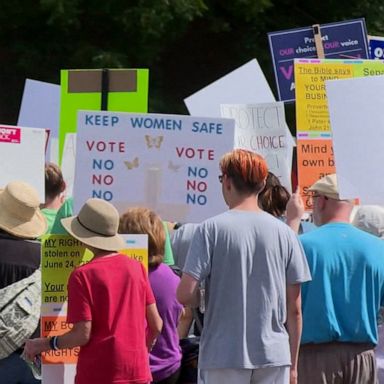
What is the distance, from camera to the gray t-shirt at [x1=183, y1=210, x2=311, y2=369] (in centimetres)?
441

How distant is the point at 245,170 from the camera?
14.7 ft

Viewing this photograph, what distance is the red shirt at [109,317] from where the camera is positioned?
14.1 ft

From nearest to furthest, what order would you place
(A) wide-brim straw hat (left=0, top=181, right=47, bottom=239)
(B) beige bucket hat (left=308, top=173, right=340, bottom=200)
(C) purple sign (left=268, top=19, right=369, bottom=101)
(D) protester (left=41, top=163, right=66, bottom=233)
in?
(A) wide-brim straw hat (left=0, top=181, right=47, bottom=239)
(B) beige bucket hat (left=308, top=173, right=340, bottom=200)
(D) protester (left=41, top=163, right=66, bottom=233)
(C) purple sign (left=268, top=19, right=369, bottom=101)

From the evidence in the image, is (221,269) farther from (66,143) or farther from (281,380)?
(66,143)

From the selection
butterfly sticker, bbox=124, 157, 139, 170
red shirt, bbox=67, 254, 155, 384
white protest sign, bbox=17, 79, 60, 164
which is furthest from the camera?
white protest sign, bbox=17, 79, 60, 164

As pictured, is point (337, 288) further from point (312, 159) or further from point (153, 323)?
point (312, 159)

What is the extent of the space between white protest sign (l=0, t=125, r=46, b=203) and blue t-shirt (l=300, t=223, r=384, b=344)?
6.22ft

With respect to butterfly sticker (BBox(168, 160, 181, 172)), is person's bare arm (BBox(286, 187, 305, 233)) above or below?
below

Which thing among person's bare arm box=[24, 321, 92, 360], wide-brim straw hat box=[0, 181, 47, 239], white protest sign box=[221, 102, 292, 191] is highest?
white protest sign box=[221, 102, 292, 191]

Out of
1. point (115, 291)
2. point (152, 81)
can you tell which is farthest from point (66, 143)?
point (152, 81)

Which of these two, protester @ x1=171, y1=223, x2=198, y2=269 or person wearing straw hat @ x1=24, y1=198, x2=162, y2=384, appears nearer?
person wearing straw hat @ x1=24, y1=198, x2=162, y2=384

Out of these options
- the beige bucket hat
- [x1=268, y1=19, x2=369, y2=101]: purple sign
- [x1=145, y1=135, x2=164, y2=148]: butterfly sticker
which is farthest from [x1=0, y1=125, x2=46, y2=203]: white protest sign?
[x1=268, y1=19, x2=369, y2=101]: purple sign

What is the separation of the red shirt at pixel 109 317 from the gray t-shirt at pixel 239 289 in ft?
0.83

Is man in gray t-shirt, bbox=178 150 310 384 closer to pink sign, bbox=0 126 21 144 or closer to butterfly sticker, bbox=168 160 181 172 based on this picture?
butterfly sticker, bbox=168 160 181 172
